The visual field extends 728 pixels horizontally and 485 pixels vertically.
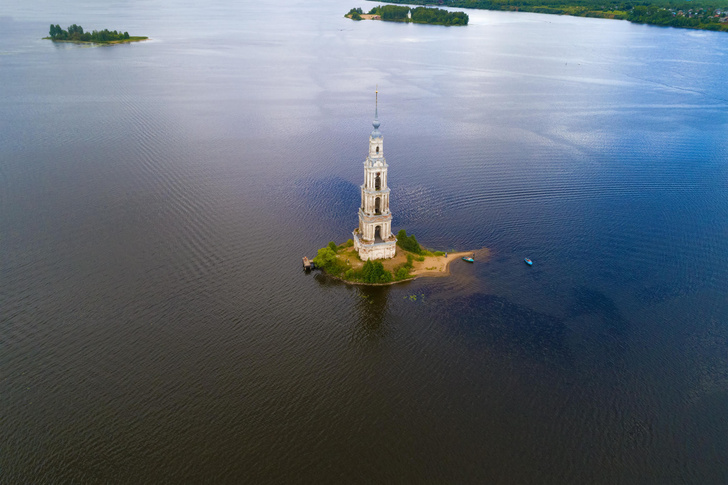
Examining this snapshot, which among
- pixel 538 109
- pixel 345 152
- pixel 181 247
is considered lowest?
pixel 181 247

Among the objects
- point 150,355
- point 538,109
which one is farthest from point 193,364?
point 538,109

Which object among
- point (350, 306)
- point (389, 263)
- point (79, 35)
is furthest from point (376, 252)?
point (79, 35)

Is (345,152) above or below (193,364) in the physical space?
above

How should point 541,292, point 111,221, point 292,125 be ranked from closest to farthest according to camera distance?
point 541,292, point 111,221, point 292,125

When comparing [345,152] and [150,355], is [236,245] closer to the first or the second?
[150,355]

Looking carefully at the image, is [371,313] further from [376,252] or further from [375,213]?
[375,213]

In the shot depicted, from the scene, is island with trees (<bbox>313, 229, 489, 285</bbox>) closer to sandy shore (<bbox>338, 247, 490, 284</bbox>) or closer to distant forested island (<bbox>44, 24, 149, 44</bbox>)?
sandy shore (<bbox>338, 247, 490, 284</bbox>)
